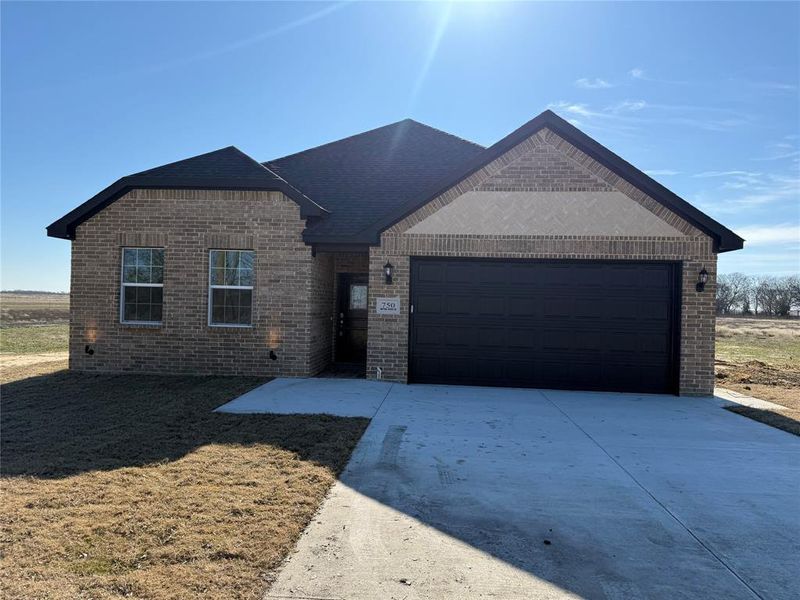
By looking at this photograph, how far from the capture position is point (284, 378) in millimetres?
10969

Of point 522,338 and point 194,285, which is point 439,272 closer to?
point 522,338

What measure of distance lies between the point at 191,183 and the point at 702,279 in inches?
421

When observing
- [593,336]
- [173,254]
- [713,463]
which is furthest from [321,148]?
[713,463]

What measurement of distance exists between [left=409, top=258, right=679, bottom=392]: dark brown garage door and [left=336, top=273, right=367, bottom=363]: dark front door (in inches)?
118

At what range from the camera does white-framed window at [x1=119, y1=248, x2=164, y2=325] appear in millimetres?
11359

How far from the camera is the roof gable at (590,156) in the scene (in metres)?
10.1

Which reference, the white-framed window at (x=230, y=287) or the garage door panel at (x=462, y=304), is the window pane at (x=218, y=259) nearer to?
the white-framed window at (x=230, y=287)

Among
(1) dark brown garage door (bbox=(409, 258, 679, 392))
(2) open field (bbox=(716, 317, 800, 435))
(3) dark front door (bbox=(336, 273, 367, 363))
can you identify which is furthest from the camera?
(3) dark front door (bbox=(336, 273, 367, 363))

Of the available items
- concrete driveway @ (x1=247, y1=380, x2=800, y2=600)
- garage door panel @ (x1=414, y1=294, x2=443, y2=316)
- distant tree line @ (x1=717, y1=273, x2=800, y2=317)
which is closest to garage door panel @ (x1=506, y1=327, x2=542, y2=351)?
garage door panel @ (x1=414, y1=294, x2=443, y2=316)

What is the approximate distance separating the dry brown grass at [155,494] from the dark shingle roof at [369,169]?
5.28m

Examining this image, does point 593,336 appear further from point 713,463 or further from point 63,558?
point 63,558

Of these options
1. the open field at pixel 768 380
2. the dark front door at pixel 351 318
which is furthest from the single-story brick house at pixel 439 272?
the dark front door at pixel 351 318

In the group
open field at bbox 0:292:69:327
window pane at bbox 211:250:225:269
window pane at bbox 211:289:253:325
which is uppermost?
window pane at bbox 211:250:225:269

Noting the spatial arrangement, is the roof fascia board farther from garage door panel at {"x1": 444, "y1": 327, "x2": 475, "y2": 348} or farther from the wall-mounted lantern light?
garage door panel at {"x1": 444, "y1": 327, "x2": 475, "y2": 348}
